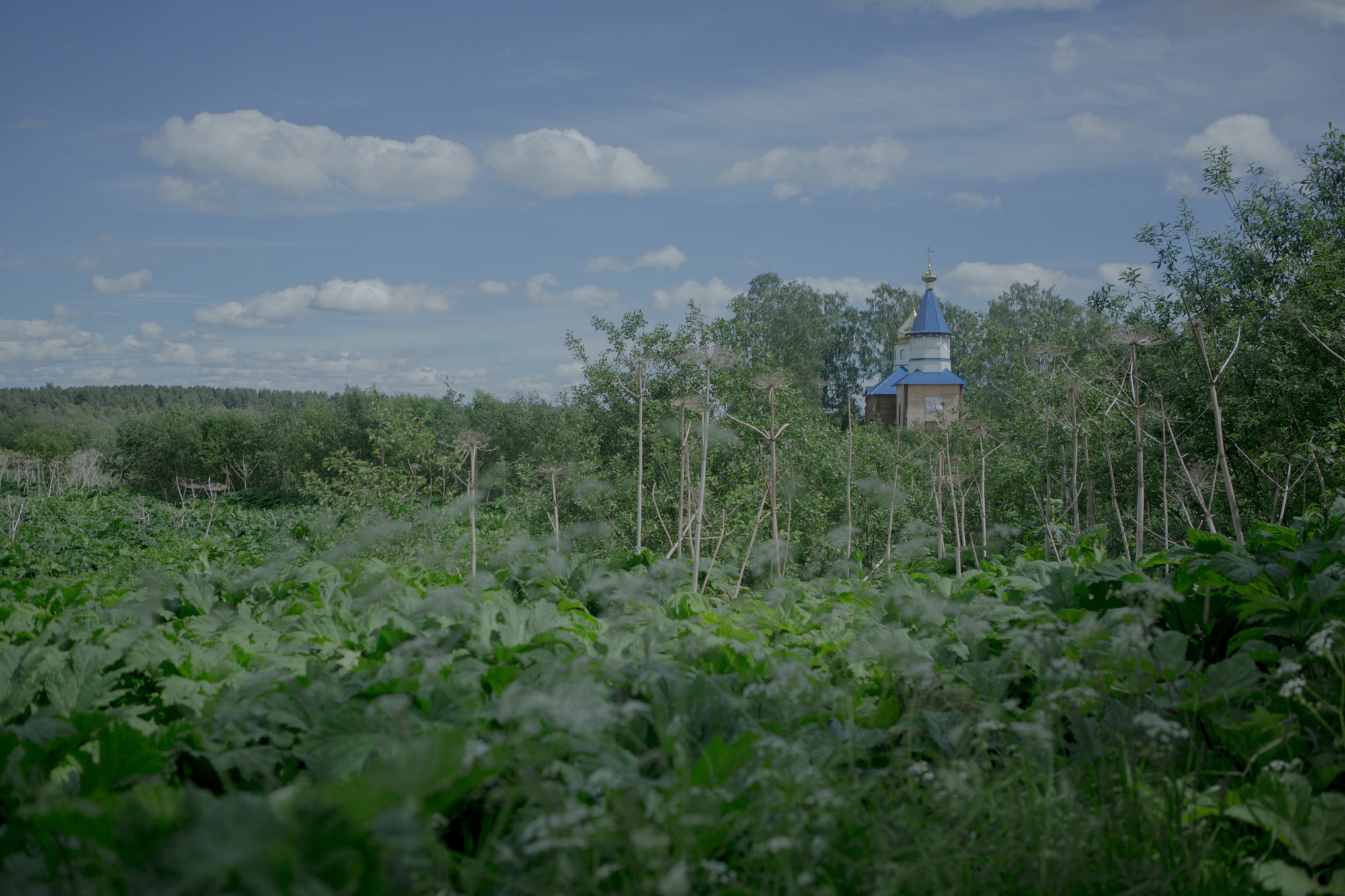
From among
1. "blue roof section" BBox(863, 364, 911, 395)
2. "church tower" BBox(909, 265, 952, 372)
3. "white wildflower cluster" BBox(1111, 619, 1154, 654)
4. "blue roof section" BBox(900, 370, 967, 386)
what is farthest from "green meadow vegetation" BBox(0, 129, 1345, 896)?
"blue roof section" BBox(863, 364, 911, 395)

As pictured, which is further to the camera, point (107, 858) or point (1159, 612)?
point (1159, 612)

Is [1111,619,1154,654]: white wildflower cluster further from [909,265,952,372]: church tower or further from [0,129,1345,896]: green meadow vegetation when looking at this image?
[909,265,952,372]: church tower

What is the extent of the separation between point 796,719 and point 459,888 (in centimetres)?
102

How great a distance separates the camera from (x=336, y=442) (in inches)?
1449

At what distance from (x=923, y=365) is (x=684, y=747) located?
36916mm

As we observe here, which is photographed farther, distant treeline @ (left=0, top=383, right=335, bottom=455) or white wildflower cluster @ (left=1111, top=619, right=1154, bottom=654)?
distant treeline @ (left=0, top=383, right=335, bottom=455)

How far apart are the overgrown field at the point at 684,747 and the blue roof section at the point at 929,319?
34681mm

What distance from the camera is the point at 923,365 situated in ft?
121

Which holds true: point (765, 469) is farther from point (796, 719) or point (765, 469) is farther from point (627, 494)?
point (796, 719)

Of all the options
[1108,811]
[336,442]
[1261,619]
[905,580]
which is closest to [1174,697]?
[1108,811]

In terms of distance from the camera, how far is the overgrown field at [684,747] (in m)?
1.44

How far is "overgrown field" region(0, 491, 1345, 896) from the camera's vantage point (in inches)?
56.8

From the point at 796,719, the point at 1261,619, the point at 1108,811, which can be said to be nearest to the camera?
the point at 1108,811

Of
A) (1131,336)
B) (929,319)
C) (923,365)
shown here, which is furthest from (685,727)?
(929,319)
